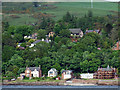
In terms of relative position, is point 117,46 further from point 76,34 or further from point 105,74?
point 105,74

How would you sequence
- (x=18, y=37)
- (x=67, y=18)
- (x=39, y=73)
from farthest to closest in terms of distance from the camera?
1. (x=67, y=18)
2. (x=18, y=37)
3. (x=39, y=73)

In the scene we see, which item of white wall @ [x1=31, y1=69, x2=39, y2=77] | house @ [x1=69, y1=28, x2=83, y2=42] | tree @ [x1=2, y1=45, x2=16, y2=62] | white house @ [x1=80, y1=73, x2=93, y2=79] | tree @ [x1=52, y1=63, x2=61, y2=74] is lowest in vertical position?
white house @ [x1=80, y1=73, x2=93, y2=79]

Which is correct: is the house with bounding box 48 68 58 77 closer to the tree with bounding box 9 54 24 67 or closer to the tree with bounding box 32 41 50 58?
the tree with bounding box 9 54 24 67

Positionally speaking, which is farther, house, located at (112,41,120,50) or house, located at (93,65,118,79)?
house, located at (112,41,120,50)

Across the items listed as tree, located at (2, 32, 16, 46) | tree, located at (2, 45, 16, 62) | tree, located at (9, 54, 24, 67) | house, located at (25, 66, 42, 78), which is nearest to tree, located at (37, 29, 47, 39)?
tree, located at (2, 32, 16, 46)

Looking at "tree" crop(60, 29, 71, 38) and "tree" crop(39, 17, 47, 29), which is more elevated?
"tree" crop(39, 17, 47, 29)

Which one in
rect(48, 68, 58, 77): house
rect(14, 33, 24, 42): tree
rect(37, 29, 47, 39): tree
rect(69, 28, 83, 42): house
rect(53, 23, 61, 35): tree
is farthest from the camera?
rect(53, 23, 61, 35): tree

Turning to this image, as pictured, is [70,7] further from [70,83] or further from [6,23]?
[70,83]

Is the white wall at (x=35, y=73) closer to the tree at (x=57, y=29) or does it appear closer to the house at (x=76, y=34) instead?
the house at (x=76, y=34)

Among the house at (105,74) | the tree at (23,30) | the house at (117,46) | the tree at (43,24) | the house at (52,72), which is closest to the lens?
the house at (105,74)

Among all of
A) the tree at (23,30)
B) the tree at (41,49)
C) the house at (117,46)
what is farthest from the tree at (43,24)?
the house at (117,46)

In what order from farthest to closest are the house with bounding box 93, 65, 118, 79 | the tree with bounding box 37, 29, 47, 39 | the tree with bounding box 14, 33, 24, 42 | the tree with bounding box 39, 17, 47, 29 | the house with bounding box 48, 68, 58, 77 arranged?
the tree with bounding box 39, 17, 47, 29 < the tree with bounding box 37, 29, 47, 39 < the tree with bounding box 14, 33, 24, 42 < the house with bounding box 48, 68, 58, 77 < the house with bounding box 93, 65, 118, 79

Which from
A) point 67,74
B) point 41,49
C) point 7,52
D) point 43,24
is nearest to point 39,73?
point 67,74
